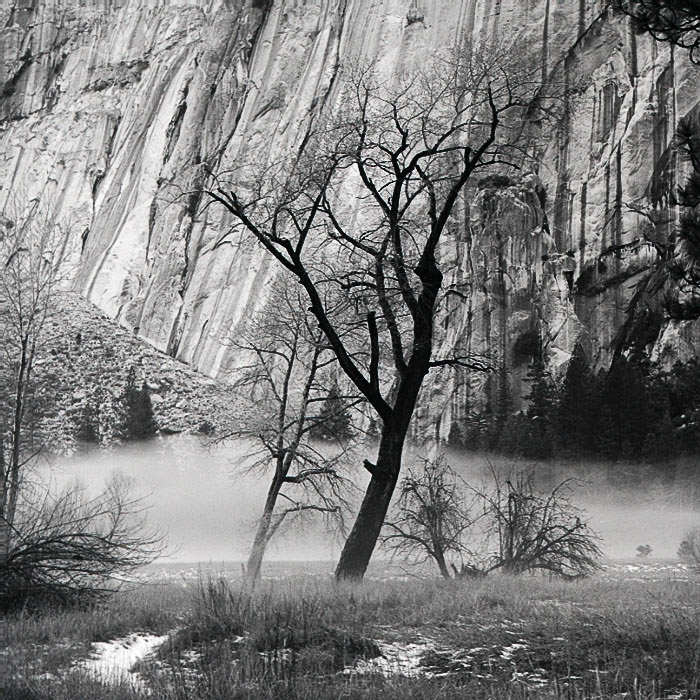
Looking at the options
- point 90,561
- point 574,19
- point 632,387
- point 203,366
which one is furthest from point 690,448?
point 90,561

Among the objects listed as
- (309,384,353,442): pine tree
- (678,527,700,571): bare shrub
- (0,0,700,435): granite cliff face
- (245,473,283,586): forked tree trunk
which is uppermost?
(0,0,700,435): granite cliff face

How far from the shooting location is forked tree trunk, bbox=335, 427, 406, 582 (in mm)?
8602

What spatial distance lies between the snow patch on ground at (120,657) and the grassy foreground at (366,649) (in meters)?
0.07

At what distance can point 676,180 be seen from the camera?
74.2 ft

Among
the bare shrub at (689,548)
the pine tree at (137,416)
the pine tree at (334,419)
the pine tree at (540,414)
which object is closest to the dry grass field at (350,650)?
the pine tree at (334,419)

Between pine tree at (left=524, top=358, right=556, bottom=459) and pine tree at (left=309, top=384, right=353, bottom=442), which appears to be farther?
pine tree at (left=524, top=358, right=556, bottom=459)

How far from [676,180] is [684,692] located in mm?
20344

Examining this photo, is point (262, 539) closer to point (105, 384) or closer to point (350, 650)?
point (350, 650)

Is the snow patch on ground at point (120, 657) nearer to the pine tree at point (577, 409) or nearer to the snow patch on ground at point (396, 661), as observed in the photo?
the snow patch on ground at point (396, 661)

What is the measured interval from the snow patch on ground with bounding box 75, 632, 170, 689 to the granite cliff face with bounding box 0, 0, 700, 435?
11451 mm

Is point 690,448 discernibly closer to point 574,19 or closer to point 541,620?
point 574,19

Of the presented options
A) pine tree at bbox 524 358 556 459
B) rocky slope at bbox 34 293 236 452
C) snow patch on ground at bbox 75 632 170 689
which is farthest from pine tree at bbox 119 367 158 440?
snow patch on ground at bbox 75 632 170 689

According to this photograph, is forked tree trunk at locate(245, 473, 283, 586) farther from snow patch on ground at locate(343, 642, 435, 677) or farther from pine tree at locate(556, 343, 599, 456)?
pine tree at locate(556, 343, 599, 456)

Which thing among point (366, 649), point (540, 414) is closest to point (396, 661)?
point (366, 649)
